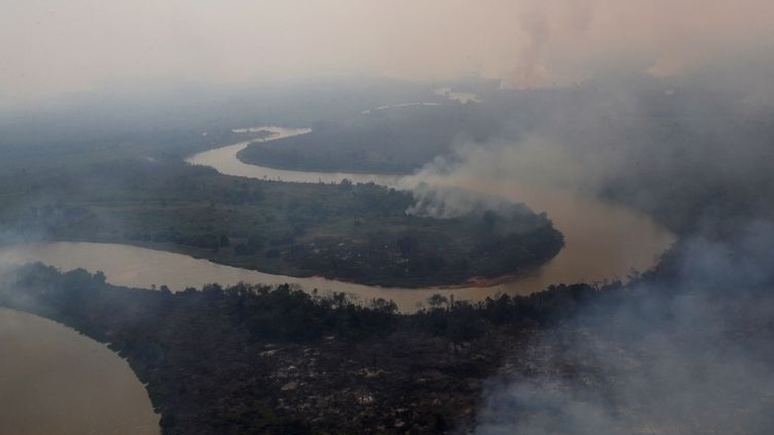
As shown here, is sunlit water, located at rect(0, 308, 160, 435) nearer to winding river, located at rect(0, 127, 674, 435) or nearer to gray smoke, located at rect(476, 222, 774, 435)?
winding river, located at rect(0, 127, 674, 435)

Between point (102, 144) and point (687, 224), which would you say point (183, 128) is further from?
point (687, 224)

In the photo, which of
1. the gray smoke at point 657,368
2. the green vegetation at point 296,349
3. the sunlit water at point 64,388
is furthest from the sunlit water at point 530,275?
the sunlit water at point 64,388

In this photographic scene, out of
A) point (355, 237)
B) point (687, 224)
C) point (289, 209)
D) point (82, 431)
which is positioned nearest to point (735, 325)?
point (687, 224)

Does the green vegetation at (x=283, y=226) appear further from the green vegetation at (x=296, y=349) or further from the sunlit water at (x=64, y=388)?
the sunlit water at (x=64, y=388)

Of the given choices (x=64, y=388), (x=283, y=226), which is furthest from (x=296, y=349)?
(x=283, y=226)

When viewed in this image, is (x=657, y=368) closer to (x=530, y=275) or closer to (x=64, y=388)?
(x=530, y=275)
